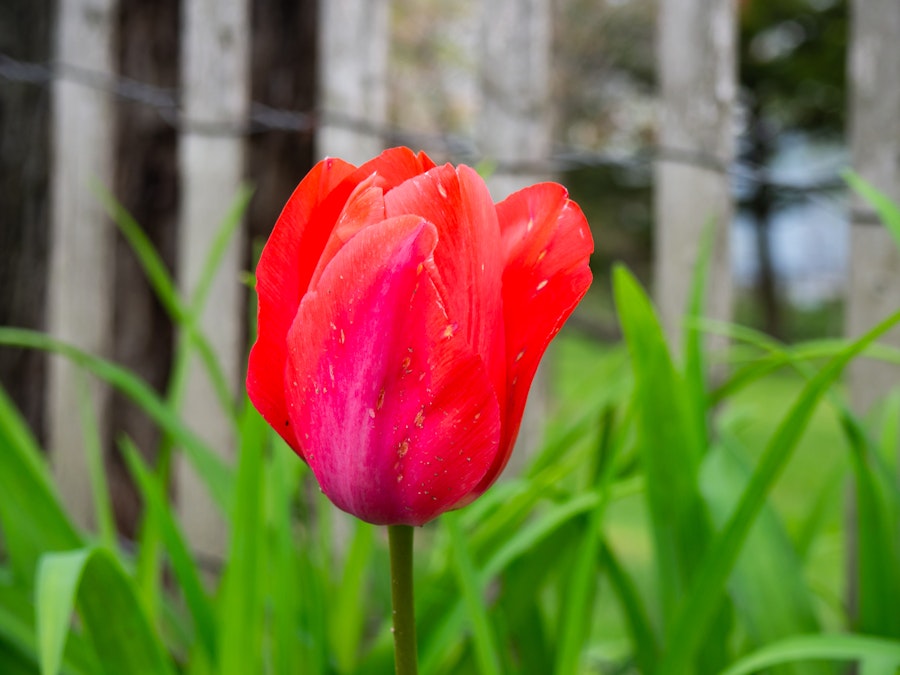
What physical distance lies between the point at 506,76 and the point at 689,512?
0.77m

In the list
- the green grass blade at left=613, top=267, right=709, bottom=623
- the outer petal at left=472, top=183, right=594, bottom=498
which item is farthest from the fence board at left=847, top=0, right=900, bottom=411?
the outer petal at left=472, top=183, right=594, bottom=498

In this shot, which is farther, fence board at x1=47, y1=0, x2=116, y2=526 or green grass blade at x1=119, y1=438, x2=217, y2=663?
fence board at x1=47, y1=0, x2=116, y2=526

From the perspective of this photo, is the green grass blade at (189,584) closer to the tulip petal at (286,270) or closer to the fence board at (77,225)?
the tulip petal at (286,270)

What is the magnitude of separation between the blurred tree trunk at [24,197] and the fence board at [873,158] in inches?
62.9

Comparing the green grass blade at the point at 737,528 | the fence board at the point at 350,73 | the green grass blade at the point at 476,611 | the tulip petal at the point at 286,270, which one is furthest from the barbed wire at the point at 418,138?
the tulip petal at the point at 286,270

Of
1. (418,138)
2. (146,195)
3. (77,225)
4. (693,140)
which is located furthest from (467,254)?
(146,195)

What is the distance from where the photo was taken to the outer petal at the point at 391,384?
0.88 ft

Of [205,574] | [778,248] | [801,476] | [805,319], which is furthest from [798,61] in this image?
[205,574]

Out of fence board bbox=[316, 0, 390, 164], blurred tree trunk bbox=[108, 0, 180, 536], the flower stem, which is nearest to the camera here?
the flower stem

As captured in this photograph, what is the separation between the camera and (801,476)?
330cm

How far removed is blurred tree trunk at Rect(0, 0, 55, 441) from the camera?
1910 mm

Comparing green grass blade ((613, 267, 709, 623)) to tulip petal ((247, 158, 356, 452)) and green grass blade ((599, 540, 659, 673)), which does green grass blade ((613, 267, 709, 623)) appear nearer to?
green grass blade ((599, 540, 659, 673))

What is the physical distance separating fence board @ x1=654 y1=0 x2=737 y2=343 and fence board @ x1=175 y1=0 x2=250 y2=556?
2.20ft

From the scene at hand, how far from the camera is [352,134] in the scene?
1.34m
